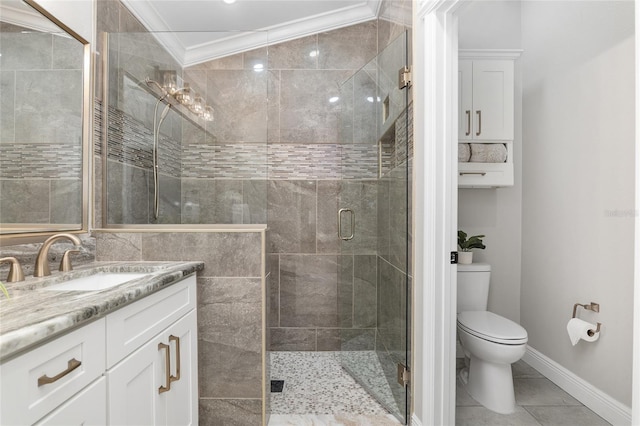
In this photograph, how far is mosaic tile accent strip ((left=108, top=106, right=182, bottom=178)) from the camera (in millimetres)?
1862

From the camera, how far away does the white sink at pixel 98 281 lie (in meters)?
1.36

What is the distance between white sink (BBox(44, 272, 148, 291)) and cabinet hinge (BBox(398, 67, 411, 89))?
5.16ft

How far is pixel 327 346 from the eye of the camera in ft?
8.87

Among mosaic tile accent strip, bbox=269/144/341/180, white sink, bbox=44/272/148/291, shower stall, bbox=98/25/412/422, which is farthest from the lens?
mosaic tile accent strip, bbox=269/144/341/180

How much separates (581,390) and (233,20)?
342 cm

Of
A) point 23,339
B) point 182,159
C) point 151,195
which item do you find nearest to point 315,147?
point 182,159

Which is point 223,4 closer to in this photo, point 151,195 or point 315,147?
point 315,147

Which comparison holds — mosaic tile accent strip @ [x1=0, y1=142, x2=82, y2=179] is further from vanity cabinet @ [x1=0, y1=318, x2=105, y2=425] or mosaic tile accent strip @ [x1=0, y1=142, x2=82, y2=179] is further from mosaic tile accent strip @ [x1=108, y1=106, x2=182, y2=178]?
vanity cabinet @ [x1=0, y1=318, x2=105, y2=425]

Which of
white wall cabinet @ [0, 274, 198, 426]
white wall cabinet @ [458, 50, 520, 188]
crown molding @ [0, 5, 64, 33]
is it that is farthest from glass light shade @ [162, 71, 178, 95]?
white wall cabinet @ [458, 50, 520, 188]

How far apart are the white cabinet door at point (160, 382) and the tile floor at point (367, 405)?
0.56 meters

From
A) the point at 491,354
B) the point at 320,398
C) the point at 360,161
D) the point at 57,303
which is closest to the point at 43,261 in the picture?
the point at 57,303

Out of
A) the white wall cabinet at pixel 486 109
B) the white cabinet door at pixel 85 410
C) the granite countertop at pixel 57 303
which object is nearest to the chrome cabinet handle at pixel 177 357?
the granite countertop at pixel 57 303

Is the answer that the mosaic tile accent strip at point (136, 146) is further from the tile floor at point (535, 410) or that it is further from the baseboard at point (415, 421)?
the tile floor at point (535, 410)

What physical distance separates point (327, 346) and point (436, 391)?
124cm
